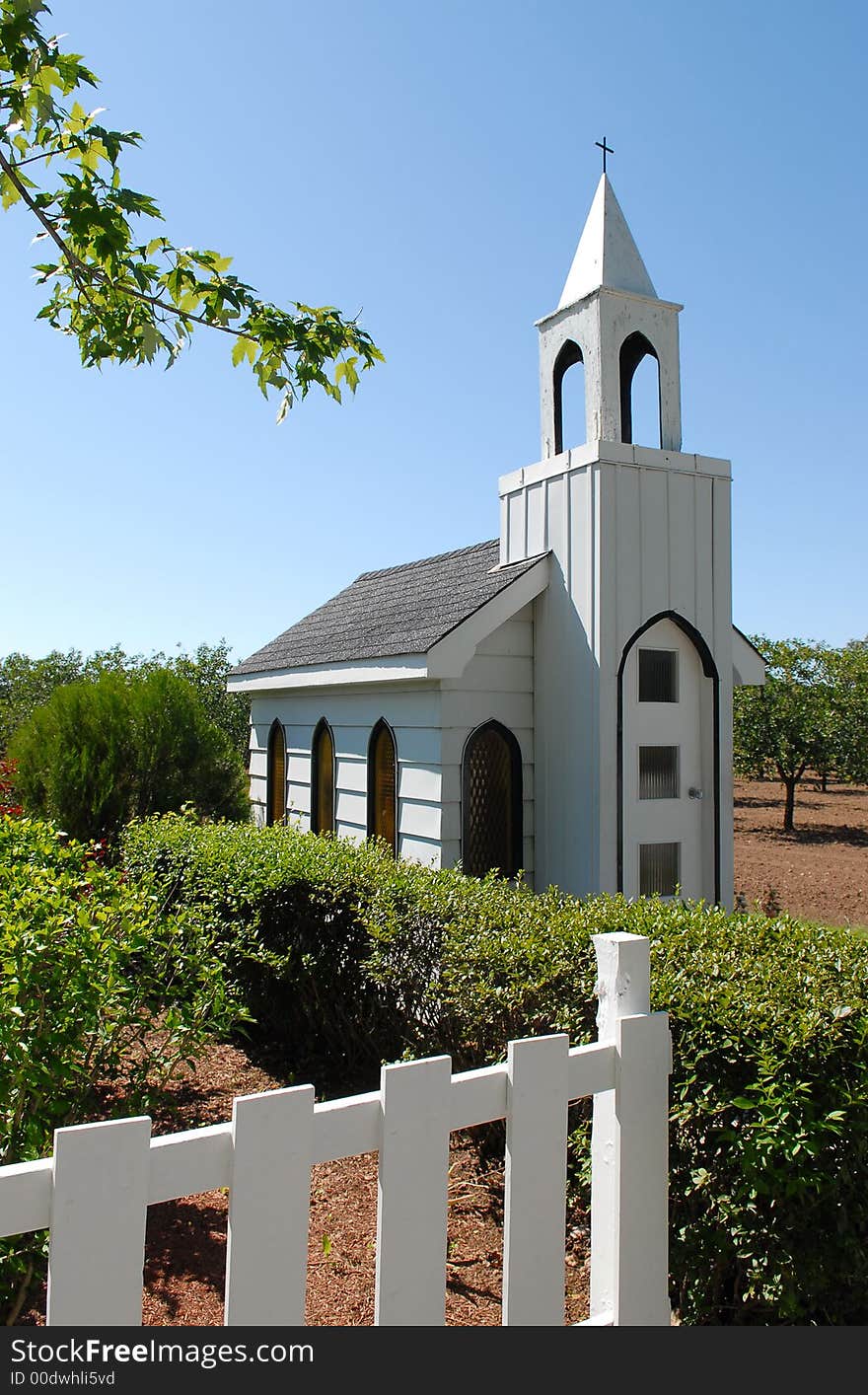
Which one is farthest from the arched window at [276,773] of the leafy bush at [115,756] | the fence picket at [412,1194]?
the fence picket at [412,1194]

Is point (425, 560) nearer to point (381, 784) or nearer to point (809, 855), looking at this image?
point (381, 784)

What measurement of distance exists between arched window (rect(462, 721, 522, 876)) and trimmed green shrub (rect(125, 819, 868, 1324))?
2560mm

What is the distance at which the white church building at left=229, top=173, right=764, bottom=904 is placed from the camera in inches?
346

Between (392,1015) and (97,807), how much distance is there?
6.66 meters

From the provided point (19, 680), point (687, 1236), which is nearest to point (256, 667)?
point (687, 1236)

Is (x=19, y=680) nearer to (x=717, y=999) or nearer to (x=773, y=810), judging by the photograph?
(x=773, y=810)

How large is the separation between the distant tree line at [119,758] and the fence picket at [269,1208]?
1004 cm

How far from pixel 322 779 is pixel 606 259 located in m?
7.22

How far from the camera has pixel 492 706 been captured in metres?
9.38

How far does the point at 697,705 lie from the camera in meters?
9.52

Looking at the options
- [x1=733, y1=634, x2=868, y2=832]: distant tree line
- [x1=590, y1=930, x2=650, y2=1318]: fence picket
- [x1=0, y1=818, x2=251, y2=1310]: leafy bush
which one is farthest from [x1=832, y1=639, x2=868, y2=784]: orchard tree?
[x1=590, y1=930, x2=650, y2=1318]: fence picket

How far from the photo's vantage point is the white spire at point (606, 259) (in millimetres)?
9328

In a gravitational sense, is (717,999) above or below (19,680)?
below

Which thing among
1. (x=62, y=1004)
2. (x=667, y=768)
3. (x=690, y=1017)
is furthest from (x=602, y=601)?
(x=62, y=1004)
